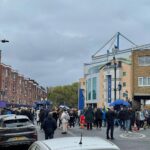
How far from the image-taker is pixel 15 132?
70.9ft

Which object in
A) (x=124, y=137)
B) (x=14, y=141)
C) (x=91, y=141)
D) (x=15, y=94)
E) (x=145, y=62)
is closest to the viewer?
(x=91, y=141)

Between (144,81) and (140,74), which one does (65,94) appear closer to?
(140,74)

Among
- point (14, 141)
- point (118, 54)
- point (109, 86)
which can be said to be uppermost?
point (118, 54)

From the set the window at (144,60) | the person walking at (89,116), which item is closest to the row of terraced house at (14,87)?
the window at (144,60)

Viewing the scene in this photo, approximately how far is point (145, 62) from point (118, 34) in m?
21.5

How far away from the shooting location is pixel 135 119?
34312 millimetres

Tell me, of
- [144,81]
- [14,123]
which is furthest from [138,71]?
[14,123]

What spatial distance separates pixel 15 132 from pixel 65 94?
488 ft

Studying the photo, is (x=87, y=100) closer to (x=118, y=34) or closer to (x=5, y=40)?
(x=118, y=34)

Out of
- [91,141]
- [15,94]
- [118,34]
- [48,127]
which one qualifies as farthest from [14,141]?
[15,94]

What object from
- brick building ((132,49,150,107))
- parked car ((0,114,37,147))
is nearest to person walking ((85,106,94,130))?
parked car ((0,114,37,147))

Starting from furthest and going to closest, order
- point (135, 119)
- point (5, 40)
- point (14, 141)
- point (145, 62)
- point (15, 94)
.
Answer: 1. point (15, 94)
2. point (145, 62)
3. point (5, 40)
4. point (135, 119)
5. point (14, 141)

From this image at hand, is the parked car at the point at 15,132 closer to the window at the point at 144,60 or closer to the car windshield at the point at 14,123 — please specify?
the car windshield at the point at 14,123

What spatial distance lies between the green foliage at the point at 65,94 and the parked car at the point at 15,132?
144270mm
